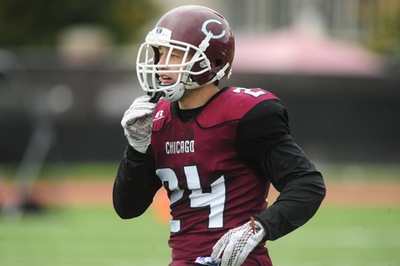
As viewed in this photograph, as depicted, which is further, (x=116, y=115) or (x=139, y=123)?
(x=116, y=115)

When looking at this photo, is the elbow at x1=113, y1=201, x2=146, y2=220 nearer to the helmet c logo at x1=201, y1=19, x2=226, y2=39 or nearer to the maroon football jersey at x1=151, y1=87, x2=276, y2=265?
the maroon football jersey at x1=151, y1=87, x2=276, y2=265

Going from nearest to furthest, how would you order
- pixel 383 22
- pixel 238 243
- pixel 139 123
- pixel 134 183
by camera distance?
pixel 238 243 < pixel 139 123 < pixel 134 183 < pixel 383 22

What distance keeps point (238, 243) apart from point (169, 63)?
0.79m

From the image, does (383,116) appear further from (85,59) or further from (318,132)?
(85,59)

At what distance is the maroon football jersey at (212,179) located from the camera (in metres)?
4.04

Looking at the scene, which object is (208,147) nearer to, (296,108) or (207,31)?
(207,31)

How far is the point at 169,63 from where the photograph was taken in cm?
407

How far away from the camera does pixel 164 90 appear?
403 cm

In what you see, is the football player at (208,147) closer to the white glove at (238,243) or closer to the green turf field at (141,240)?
the white glove at (238,243)

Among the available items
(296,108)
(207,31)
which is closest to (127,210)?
(207,31)

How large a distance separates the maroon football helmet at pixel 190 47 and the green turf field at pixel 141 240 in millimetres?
4579

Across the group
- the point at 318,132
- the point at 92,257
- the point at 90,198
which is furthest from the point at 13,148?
the point at 92,257

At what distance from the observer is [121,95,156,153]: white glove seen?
4.04 metres

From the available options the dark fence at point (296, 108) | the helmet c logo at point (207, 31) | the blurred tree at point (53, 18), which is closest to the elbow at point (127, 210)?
the helmet c logo at point (207, 31)
